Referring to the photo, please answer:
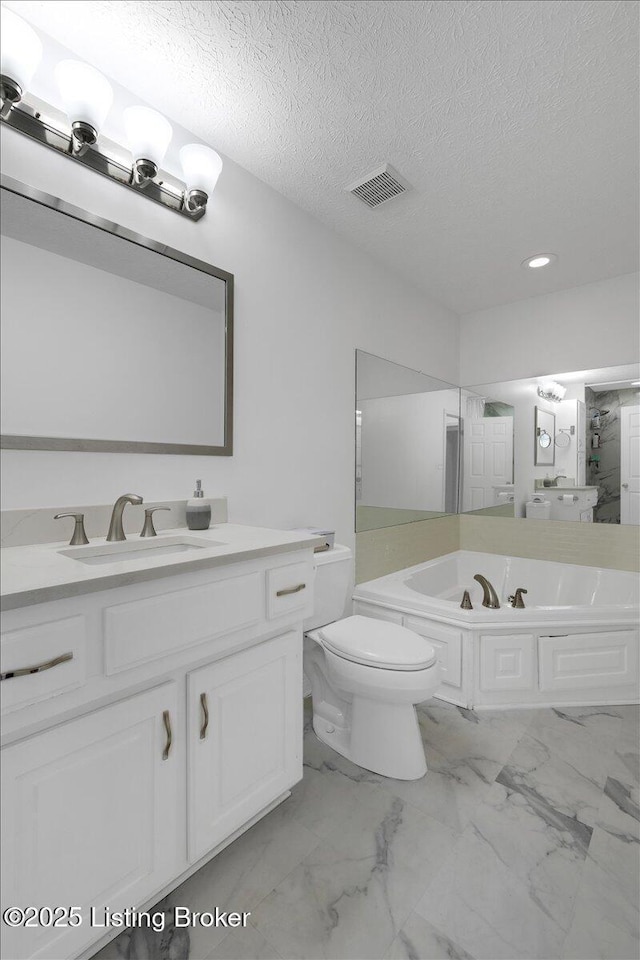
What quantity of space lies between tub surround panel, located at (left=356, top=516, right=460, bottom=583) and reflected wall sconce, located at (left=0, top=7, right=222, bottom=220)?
1875 millimetres

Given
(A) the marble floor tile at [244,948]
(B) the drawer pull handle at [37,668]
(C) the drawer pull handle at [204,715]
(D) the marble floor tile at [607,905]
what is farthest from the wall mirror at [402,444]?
(B) the drawer pull handle at [37,668]

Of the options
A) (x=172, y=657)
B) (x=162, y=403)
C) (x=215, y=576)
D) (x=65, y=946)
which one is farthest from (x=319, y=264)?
(x=65, y=946)

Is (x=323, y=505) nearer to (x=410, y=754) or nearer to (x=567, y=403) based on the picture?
(x=410, y=754)

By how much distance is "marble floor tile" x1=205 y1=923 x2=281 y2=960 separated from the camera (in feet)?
3.63

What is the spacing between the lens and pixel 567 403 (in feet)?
10.4

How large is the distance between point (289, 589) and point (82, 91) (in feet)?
5.23

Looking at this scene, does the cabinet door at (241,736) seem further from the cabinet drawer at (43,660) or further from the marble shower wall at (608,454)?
the marble shower wall at (608,454)

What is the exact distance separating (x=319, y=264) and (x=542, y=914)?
263 centimetres

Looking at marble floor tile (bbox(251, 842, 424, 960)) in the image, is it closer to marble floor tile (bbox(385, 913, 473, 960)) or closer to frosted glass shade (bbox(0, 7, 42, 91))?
marble floor tile (bbox(385, 913, 473, 960))

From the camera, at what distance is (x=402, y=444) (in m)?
3.00

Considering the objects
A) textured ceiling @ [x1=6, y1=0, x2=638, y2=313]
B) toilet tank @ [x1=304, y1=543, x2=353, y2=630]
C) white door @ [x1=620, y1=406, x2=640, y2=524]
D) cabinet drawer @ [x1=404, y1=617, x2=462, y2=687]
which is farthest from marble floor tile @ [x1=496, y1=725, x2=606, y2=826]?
textured ceiling @ [x1=6, y1=0, x2=638, y2=313]

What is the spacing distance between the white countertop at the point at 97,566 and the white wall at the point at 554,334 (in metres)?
2.65

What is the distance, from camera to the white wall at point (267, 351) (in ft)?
4.68

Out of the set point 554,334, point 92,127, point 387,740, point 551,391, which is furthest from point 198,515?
point 554,334
